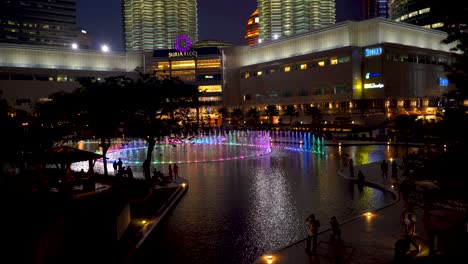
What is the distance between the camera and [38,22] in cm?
18038

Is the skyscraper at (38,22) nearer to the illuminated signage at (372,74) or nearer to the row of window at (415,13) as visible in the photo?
the row of window at (415,13)

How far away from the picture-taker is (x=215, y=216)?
60.5 feet

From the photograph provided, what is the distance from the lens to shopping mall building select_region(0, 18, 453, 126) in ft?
283

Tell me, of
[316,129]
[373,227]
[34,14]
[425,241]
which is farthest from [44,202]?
[34,14]

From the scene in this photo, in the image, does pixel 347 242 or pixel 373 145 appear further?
pixel 373 145

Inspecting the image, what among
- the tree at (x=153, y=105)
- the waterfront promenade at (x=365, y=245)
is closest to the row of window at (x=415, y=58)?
the tree at (x=153, y=105)

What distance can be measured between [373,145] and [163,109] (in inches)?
1356

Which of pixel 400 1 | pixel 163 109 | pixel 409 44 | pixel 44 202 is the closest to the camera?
pixel 44 202

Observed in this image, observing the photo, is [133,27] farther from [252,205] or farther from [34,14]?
[252,205]

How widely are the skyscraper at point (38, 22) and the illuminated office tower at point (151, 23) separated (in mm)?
30630

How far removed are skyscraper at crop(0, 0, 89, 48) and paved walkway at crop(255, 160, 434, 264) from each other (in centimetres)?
18811

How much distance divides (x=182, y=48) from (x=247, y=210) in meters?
113

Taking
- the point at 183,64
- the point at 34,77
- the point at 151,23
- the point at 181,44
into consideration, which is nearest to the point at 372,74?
the point at 181,44

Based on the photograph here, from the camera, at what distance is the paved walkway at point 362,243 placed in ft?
40.5
